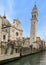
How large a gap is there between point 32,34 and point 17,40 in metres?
17.7

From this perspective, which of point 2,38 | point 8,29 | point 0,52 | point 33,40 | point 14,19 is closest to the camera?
point 0,52

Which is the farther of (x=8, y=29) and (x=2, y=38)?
(x=8, y=29)

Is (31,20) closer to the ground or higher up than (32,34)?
higher up

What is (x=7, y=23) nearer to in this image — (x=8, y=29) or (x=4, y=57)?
(x=8, y=29)

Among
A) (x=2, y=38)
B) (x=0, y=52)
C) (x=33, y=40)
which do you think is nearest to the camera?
(x=0, y=52)

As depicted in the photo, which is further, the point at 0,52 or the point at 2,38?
the point at 2,38

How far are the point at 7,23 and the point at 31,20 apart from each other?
2099 cm

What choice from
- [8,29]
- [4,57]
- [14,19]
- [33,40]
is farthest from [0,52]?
[33,40]

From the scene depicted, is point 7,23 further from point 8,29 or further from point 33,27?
point 33,27

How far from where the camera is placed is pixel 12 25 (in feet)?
137

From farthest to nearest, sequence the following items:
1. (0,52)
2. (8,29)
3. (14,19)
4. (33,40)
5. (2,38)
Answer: (33,40), (14,19), (8,29), (2,38), (0,52)

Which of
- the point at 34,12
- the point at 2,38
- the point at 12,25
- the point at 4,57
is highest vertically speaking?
the point at 34,12

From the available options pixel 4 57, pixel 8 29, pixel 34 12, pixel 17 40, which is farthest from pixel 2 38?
pixel 34 12

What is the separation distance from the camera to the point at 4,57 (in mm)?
21234
